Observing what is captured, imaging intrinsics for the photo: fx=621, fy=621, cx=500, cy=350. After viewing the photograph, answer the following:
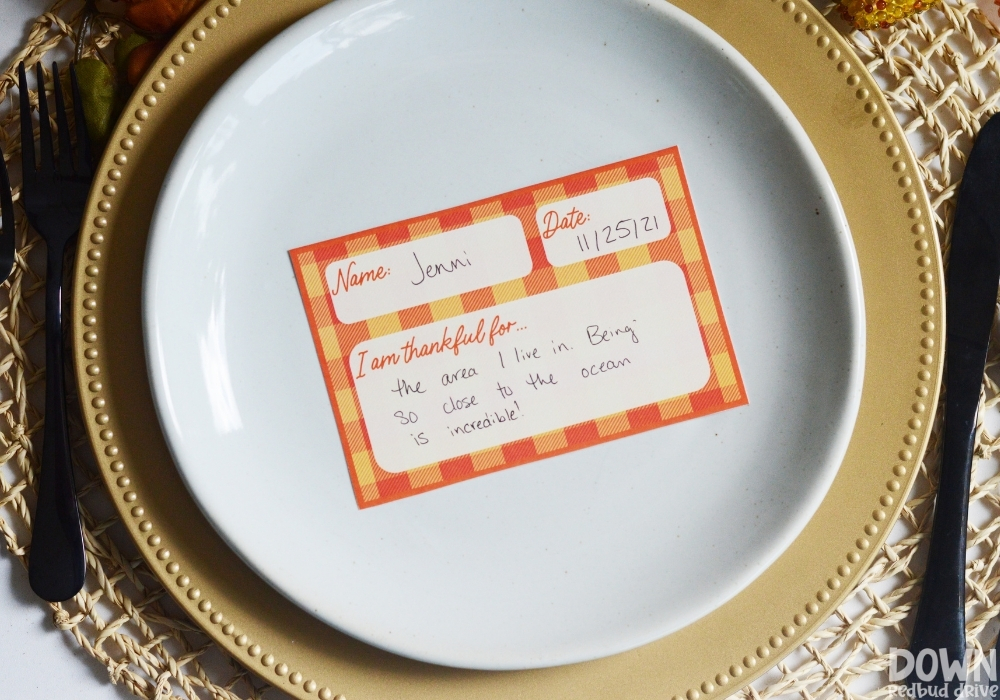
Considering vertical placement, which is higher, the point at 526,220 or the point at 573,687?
the point at 526,220

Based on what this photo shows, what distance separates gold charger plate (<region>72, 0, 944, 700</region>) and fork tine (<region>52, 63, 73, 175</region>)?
76 mm

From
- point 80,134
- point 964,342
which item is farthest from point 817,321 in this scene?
point 80,134

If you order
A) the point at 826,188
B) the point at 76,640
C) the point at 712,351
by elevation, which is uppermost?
the point at 826,188

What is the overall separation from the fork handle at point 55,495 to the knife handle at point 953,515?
894 mm

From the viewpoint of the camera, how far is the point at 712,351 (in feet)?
2.06

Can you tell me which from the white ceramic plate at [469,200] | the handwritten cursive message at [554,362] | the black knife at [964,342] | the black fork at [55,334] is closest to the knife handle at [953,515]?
the black knife at [964,342]

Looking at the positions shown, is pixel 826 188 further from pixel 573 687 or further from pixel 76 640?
pixel 76 640

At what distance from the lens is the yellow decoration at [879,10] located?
0.60 meters

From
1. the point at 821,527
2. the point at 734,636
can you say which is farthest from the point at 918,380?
the point at 734,636

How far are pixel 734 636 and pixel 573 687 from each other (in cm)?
17

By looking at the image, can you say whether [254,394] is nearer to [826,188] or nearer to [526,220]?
[526,220]

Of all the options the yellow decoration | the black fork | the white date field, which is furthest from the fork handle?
the yellow decoration

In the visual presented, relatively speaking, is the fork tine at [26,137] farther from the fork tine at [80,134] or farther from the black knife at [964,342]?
the black knife at [964,342]

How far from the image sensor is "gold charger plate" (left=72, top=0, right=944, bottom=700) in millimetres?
588
